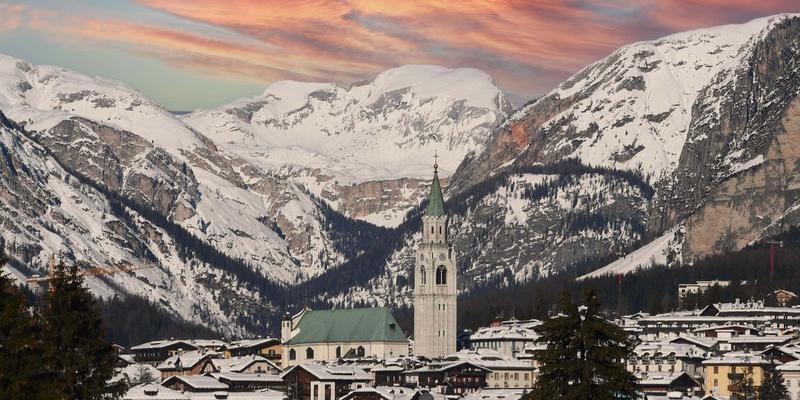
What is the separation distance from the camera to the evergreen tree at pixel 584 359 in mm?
77500

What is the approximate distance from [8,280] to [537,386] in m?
20.0

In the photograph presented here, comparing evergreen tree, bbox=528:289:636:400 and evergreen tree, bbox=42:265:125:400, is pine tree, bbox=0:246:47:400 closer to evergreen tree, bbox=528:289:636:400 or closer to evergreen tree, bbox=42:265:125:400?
evergreen tree, bbox=42:265:125:400

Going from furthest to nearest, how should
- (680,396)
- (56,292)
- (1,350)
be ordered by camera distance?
(680,396)
(56,292)
(1,350)

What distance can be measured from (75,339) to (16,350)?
25.4ft

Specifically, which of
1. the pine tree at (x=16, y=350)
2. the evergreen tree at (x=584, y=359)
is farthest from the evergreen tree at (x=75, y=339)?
the evergreen tree at (x=584, y=359)

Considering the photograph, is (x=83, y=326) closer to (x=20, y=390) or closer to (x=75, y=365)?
(x=75, y=365)

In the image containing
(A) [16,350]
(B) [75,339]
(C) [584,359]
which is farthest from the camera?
(B) [75,339]

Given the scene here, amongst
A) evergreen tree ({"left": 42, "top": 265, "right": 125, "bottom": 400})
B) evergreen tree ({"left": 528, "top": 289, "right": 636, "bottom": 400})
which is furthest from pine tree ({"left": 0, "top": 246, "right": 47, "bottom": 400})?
evergreen tree ({"left": 528, "top": 289, "right": 636, "bottom": 400})

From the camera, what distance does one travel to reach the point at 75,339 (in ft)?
274

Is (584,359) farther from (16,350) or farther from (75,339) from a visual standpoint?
(16,350)

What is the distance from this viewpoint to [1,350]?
75.6m

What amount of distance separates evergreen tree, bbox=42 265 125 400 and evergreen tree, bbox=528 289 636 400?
1758cm

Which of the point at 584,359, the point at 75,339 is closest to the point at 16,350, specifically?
the point at 75,339

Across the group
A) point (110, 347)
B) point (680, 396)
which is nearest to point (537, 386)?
point (110, 347)
